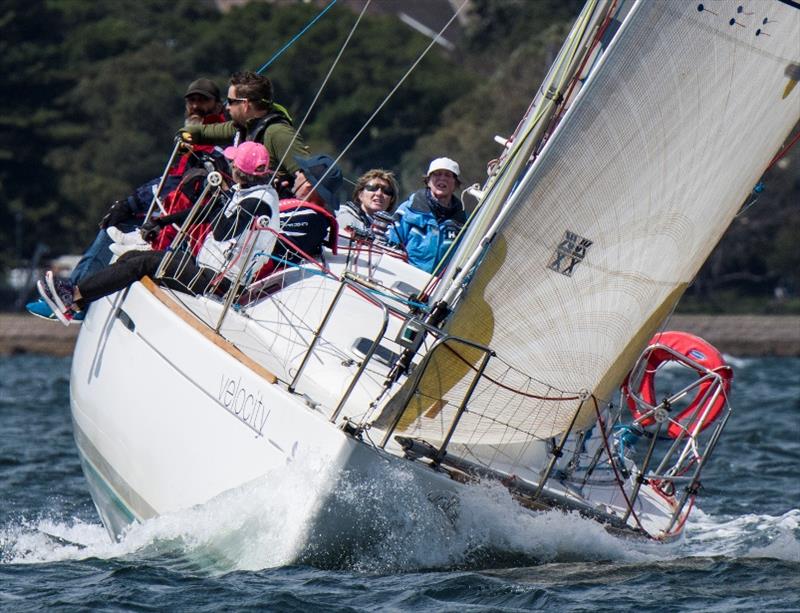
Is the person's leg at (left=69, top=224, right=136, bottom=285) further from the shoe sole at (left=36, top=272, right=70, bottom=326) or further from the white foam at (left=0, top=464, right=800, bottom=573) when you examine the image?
the white foam at (left=0, top=464, right=800, bottom=573)

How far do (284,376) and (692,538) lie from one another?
2552mm

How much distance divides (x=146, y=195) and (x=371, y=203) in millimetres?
1194

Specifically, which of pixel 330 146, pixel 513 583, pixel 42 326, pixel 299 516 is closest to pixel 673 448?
pixel 513 583

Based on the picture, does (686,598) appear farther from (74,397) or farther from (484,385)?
(74,397)

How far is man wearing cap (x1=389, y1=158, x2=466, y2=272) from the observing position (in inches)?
329

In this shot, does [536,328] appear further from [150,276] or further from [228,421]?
[150,276]

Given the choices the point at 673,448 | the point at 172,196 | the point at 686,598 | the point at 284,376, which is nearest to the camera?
the point at 686,598

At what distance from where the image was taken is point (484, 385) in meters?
6.71

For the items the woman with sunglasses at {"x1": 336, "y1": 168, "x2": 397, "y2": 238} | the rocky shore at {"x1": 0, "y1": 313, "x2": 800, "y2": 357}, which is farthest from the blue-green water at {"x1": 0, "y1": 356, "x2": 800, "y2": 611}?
the rocky shore at {"x1": 0, "y1": 313, "x2": 800, "y2": 357}

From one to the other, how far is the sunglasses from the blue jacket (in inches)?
10.2

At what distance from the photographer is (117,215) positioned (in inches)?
339

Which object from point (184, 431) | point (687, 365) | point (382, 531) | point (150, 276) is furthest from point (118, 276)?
point (687, 365)

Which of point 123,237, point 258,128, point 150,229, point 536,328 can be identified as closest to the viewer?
point 536,328

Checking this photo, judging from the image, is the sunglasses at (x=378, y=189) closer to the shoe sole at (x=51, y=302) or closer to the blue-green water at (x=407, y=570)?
the shoe sole at (x=51, y=302)
